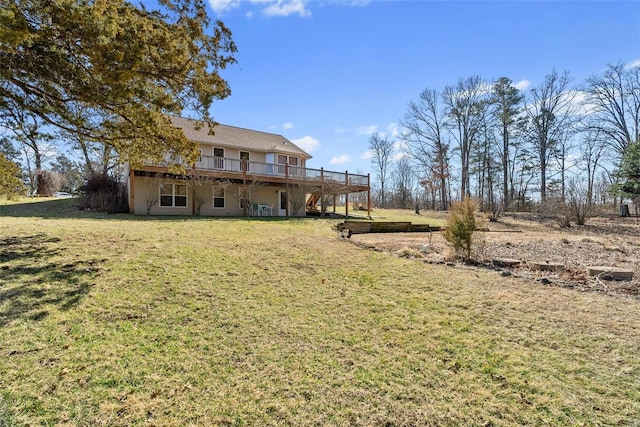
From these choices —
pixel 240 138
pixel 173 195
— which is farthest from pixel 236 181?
pixel 240 138

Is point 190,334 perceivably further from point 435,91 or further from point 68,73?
point 435,91

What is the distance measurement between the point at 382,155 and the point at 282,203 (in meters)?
25.4

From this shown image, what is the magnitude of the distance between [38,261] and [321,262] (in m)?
4.85

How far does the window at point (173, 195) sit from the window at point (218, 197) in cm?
161

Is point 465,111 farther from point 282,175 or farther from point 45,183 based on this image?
point 45,183

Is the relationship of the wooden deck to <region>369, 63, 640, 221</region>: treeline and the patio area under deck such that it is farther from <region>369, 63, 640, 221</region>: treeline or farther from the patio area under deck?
<region>369, 63, 640, 221</region>: treeline

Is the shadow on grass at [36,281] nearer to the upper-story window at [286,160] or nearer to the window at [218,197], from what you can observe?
the window at [218,197]

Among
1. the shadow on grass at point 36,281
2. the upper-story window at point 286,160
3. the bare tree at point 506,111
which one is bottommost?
the shadow on grass at point 36,281

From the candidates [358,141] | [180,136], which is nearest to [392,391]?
[180,136]

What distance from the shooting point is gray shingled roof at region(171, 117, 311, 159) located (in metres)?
18.9

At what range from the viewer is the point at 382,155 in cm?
4275

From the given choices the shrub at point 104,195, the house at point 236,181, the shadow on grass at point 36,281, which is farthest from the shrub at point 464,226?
the shrub at point 104,195

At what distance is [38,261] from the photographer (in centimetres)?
534

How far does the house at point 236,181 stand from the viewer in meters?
16.0
